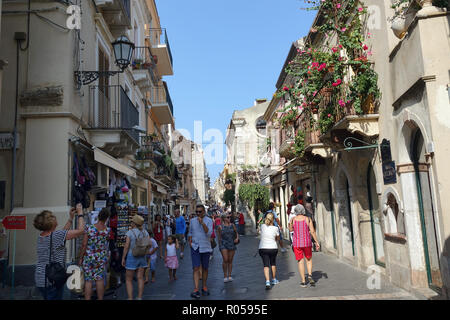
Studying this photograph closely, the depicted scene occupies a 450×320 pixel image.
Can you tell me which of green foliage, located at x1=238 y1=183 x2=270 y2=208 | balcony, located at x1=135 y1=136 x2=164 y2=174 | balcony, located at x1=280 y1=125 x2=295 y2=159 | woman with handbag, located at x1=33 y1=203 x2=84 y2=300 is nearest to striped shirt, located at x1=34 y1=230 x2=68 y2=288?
woman with handbag, located at x1=33 y1=203 x2=84 y2=300

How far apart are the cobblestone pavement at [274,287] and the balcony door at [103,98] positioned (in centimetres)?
464

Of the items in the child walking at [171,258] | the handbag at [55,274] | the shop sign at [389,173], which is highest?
the shop sign at [389,173]

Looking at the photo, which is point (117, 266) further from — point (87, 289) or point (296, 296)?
point (296, 296)

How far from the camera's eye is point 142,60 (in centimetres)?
1722

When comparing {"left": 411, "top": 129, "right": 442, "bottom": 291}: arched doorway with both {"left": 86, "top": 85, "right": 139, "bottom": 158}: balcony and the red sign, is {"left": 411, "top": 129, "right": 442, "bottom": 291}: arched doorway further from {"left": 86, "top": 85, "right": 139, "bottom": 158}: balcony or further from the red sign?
the red sign

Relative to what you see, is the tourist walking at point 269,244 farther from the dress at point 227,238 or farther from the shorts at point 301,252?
→ the dress at point 227,238

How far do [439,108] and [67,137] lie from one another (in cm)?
736

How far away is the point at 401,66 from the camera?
23.1 feet

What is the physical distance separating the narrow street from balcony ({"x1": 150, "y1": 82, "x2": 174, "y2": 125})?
1248 cm

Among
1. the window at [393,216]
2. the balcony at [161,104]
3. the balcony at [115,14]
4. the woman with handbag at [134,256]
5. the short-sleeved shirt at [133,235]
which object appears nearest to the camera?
the woman with handbag at [134,256]

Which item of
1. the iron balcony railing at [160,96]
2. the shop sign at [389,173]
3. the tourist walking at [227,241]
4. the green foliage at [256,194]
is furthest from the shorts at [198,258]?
the green foliage at [256,194]

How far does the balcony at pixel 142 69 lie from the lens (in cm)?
1631
